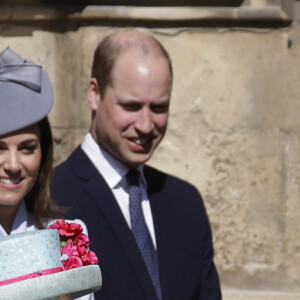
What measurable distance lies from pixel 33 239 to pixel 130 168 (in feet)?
3.79

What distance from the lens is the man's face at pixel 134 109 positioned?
3518 mm

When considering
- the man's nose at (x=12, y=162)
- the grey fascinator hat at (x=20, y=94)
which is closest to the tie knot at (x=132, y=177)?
the grey fascinator hat at (x=20, y=94)

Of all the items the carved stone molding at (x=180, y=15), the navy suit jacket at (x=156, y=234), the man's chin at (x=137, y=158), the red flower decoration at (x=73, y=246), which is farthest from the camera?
the carved stone molding at (x=180, y=15)

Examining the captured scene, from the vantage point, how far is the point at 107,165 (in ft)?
11.9

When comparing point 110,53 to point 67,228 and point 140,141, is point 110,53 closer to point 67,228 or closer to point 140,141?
point 140,141

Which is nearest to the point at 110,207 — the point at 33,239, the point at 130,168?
the point at 130,168

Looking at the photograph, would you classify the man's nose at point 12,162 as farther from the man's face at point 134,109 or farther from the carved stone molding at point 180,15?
the carved stone molding at point 180,15

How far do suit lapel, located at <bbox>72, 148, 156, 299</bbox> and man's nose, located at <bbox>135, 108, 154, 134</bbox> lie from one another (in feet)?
0.79

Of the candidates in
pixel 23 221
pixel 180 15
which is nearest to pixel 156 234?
pixel 23 221

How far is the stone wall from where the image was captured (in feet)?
15.1

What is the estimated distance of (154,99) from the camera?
352cm

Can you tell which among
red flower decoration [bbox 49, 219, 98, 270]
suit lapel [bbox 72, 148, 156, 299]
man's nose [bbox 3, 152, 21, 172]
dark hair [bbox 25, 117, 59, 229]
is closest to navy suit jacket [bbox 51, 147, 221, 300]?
suit lapel [bbox 72, 148, 156, 299]

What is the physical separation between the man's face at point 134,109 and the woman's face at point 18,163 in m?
0.74

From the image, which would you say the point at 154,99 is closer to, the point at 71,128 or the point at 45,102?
the point at 45,102
